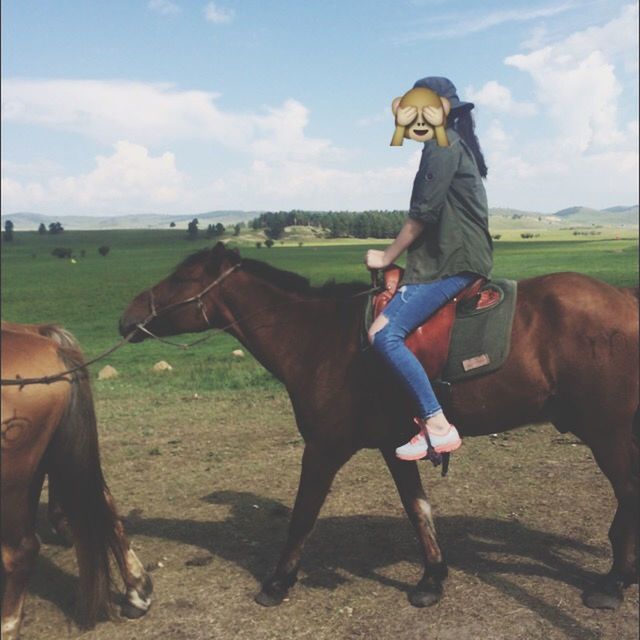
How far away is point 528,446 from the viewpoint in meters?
9.20

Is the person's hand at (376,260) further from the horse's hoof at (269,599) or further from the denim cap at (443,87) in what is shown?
the horse's hoof at (269,599)

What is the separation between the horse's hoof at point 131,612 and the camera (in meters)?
5.20

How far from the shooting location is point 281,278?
566cm

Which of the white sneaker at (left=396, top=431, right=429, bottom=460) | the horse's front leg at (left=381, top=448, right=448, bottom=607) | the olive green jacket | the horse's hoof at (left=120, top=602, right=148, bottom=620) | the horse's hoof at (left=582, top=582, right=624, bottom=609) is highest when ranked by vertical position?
the olive green jacket

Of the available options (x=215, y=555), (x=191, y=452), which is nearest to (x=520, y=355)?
(x=215, y=555)

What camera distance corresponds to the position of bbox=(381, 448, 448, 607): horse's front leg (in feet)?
17.3

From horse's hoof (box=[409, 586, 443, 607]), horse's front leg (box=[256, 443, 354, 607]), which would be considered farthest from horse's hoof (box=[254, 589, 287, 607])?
horse's hoof (box=[409, 586, 443, 607])

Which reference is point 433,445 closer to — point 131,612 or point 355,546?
point 355,546

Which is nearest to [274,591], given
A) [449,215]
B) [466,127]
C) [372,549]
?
[372,549]

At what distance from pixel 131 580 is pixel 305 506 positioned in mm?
1588

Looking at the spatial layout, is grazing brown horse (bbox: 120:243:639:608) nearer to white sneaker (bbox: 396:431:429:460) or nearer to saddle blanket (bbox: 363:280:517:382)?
saddle blanket (bbox: 363:280:517:382)

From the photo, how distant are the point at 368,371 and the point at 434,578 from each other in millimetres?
1889

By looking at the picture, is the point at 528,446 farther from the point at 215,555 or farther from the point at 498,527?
the point at 215,555

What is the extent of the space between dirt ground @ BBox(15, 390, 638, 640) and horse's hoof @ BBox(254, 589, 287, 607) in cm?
5
